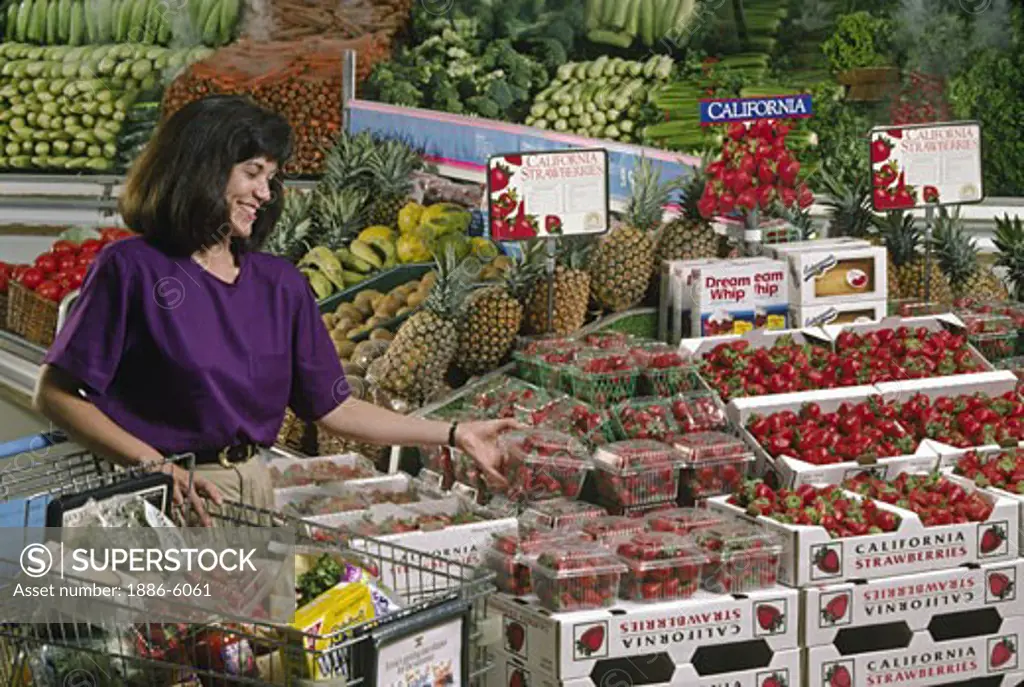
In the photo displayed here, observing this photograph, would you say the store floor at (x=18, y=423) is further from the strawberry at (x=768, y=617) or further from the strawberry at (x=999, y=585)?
the strawberry at (x=999, y=585)

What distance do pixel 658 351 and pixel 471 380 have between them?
2.06 ft

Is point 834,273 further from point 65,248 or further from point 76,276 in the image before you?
point 65,248

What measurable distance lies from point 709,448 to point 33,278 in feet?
10.9

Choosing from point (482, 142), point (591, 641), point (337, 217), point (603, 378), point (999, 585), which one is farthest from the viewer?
point (482, 142)

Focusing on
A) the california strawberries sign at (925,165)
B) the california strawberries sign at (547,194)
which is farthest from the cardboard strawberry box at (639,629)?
the california strawberries sign at (925,165)

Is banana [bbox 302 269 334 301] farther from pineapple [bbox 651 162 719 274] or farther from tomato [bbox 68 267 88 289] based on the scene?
pineapple [bbox 651 162 719 274]

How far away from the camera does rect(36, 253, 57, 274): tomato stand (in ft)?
22.4

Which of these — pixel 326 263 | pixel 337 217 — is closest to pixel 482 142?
pixel 337 217

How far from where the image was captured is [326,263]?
650 cm

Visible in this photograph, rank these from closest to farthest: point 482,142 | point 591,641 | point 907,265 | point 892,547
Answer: point 591,641 → point 892,547 → point 907,265 → point 482,142

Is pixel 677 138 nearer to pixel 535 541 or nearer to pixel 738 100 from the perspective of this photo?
pixel 738 100

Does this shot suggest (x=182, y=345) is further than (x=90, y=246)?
No

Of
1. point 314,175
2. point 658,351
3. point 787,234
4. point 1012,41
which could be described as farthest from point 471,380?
point 1012,41

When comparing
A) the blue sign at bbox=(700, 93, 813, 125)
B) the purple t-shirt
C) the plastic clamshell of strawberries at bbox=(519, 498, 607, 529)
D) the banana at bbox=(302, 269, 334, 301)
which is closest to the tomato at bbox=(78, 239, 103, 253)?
the banana at bbox=(302, 269, 334, 301)
